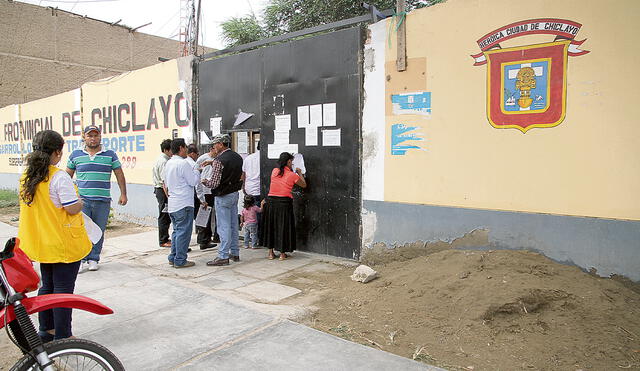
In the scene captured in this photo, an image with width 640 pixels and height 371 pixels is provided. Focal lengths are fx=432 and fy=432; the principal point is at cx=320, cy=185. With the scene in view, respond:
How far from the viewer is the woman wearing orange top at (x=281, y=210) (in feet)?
19.6

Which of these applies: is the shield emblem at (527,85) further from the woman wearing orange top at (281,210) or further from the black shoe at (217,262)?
the black shoe at (217,262)

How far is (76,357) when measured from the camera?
2.32 metres

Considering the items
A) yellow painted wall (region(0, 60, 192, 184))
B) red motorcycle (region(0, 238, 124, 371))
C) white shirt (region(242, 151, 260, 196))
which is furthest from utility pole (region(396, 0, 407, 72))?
yellow painted wall (region(0, 60, 192, 184))

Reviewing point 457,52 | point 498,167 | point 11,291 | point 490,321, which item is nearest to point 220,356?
point 11,291

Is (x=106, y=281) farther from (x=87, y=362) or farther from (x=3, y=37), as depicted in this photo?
(x=3, y=37)

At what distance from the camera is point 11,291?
2.22 metres

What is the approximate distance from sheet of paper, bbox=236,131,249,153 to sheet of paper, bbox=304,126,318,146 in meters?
1.98

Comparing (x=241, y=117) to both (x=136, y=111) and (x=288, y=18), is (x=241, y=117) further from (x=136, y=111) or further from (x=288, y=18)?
(x=288, y=18)

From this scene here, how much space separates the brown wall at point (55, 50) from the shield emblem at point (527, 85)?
2249 centimetres

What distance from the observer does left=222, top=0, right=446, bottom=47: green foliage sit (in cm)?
1948

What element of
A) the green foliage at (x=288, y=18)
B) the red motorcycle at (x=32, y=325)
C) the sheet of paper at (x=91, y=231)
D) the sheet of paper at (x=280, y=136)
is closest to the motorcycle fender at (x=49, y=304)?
the red motorcycle at (x=32, y=325)

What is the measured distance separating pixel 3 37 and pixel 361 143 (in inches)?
837

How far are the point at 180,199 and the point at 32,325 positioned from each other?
142 inches

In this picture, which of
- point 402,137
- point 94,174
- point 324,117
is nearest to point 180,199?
point 94,174
